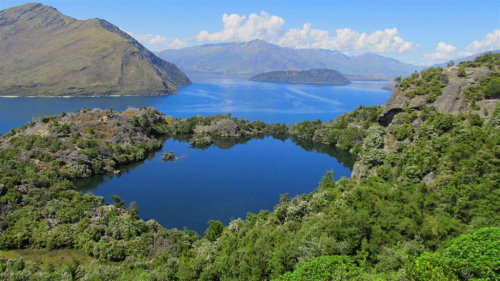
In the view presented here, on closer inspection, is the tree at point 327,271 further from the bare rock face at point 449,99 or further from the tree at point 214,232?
the bare rock face at point 449,99

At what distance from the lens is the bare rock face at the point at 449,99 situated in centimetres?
5834

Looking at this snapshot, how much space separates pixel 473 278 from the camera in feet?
66.7

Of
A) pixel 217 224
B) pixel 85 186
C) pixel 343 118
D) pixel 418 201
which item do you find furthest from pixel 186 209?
pixel 343 118

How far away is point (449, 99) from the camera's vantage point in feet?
198

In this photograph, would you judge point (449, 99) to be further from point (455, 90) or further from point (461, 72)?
point (461, 72)

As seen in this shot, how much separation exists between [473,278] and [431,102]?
48.7 metres

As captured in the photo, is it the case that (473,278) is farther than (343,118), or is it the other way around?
(343,118)

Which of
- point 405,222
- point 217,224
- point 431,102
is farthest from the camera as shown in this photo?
point 431,102

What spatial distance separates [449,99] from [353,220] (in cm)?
4101

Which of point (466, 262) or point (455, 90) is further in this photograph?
point (455, 90)

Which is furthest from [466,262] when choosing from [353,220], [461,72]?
[461,72]

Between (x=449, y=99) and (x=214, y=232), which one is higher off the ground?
(x=449, y=99)

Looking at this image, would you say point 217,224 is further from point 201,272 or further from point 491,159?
point 491,159

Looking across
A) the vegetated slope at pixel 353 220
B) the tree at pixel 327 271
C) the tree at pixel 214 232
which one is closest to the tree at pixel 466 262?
the vegetated slope at pixel 353 220
